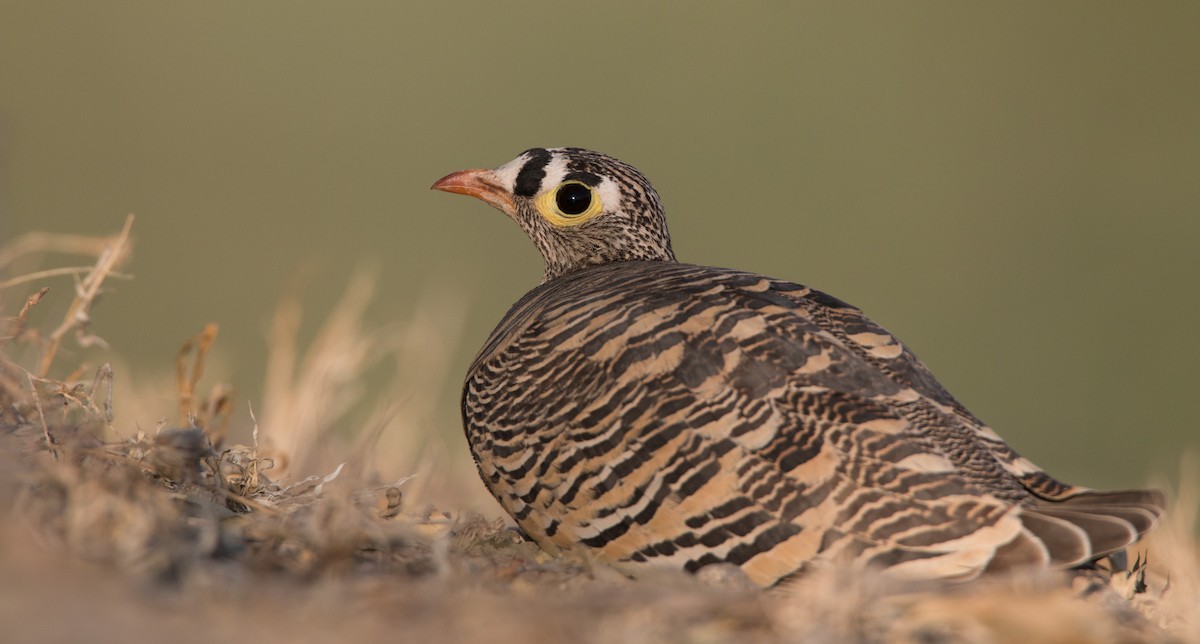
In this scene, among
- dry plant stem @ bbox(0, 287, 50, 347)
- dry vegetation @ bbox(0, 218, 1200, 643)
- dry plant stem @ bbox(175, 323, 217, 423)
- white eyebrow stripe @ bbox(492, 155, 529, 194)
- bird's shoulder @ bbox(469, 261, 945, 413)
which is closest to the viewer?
dry vegetation @ bbox(0, 218, 1200, 643)

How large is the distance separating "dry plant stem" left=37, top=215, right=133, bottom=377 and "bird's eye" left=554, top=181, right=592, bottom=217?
2.13m

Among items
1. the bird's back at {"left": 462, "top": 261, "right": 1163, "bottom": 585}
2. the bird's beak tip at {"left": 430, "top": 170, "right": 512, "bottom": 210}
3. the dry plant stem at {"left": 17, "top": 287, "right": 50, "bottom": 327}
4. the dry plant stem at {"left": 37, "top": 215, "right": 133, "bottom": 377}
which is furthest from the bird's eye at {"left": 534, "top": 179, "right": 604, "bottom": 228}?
the dry plant stem at {"left": 17, "top": 287, "right": 50, "bottom": 327}

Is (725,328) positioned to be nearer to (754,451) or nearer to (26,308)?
(754,451)

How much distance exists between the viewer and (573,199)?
610 cm

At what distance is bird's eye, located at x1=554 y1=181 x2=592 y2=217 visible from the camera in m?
6.11

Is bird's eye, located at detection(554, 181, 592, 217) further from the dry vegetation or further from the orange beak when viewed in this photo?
the dry vegetation

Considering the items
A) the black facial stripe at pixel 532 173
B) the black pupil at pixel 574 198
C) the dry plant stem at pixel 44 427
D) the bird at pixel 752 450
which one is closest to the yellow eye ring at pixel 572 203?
the black pupil at pixel 574 198

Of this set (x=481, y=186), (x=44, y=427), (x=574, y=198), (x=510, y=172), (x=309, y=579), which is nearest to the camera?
(x=309, y=579)

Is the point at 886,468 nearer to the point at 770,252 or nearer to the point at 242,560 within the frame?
the point at 242,560

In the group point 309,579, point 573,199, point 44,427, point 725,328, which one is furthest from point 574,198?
point 309,579

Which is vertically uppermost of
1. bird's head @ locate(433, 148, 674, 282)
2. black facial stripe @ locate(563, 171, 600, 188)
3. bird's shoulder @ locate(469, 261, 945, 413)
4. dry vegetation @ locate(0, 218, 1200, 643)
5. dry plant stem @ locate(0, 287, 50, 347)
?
black facial stripe @ locate(563, 171, 600, 188)

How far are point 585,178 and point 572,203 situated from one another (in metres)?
0.14

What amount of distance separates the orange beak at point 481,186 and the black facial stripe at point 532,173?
0.13 metres

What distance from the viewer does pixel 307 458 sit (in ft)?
20.1
